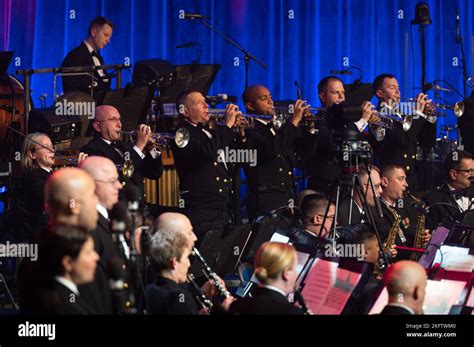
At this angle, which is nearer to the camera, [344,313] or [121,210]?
[121,210]

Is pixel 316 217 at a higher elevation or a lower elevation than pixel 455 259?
higher

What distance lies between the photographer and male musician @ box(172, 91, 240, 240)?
8570 millimetres

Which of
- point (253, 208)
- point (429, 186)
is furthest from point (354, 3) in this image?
point (253, 208)

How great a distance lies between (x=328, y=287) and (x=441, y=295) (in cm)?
64

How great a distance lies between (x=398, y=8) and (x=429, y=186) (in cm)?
295

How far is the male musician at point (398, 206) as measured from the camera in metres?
8.27

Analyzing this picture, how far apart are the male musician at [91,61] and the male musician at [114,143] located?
127 cm

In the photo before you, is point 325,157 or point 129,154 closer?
point 129,154

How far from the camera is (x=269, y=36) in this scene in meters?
12.3

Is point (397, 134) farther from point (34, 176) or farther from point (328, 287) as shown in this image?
point (328, 287)

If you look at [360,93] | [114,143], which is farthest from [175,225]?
[360,93]

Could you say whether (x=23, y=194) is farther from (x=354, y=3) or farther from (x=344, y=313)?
(x=354, y=3)

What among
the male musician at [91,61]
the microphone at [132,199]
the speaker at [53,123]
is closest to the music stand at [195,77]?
the male musician at [91,61]

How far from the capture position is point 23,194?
7.44 metres
